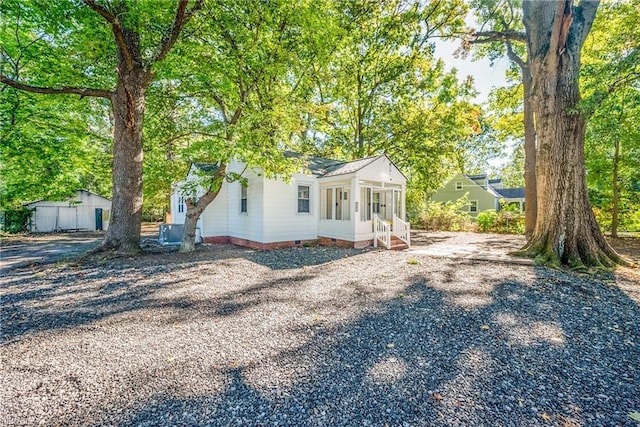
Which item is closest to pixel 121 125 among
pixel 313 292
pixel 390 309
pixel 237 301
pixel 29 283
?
pixel 29 283

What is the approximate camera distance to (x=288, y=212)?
11070mm

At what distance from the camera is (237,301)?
15.4ft

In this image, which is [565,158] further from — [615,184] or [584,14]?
[615,184]

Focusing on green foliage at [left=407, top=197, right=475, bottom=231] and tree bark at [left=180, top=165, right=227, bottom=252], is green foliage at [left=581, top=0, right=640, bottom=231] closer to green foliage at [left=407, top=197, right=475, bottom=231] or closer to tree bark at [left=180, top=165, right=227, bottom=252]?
green foliage at [left=407, top=197, right=475, bottom=231]

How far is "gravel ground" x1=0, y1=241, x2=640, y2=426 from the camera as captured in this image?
7.08 feet

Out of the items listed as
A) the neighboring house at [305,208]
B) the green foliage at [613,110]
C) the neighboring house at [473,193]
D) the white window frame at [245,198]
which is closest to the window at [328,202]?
the neighboring house at [305,208]

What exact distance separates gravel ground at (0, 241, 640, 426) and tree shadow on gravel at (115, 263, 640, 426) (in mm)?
14

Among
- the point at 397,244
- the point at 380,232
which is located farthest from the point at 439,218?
the point at 380,232

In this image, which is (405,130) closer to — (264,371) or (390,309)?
(390,309)

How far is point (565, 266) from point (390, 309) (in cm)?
563

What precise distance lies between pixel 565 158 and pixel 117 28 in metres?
12.1

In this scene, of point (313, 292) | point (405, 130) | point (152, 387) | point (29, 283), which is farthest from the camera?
point (405, 130)

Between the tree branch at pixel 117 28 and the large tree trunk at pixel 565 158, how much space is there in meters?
11.2

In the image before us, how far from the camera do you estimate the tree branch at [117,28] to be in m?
6.57
